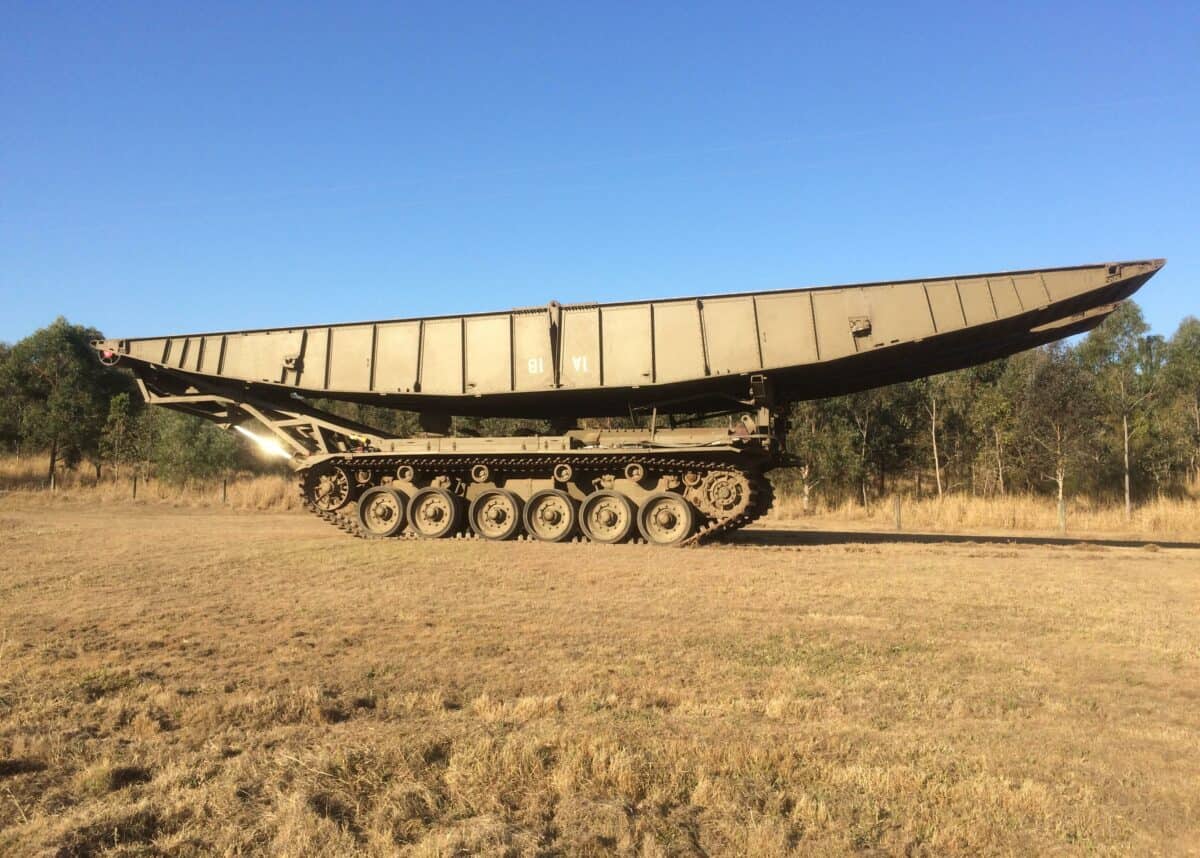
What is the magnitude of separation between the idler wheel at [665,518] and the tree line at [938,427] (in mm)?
13099

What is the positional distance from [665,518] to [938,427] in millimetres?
23534

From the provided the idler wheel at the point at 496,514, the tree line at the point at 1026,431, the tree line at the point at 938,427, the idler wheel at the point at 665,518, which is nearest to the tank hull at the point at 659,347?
the idler wheel at the point at 496,514

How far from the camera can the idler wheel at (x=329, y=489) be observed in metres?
16.7

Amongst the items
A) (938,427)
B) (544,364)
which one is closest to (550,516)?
(544,364)

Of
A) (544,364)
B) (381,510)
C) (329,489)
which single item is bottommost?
(381,510)

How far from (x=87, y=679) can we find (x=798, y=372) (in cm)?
1190

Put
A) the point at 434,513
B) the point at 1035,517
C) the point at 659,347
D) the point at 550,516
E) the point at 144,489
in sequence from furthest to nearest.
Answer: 1. the point at 144,489
2. the point at 1035,517
3. the point at 434,513
4. the point at 550,516
5. the point at 659,347

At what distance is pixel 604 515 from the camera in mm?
14969

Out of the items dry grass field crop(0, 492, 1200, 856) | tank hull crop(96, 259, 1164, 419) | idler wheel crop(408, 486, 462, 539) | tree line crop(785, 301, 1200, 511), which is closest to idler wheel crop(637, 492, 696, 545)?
tank hull crop(96, 259, 1164, 419)

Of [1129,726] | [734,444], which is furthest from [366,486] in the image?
[1129,726]

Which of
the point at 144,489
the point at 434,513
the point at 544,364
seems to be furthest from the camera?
the point at 144,489

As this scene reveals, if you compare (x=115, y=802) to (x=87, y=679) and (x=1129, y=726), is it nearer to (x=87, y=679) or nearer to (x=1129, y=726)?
(x=87, y=679)

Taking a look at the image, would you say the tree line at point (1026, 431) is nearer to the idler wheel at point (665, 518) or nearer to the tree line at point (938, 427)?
the tree line at point (938, 427)

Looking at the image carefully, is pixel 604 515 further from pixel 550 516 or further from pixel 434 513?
pixel 434 513
